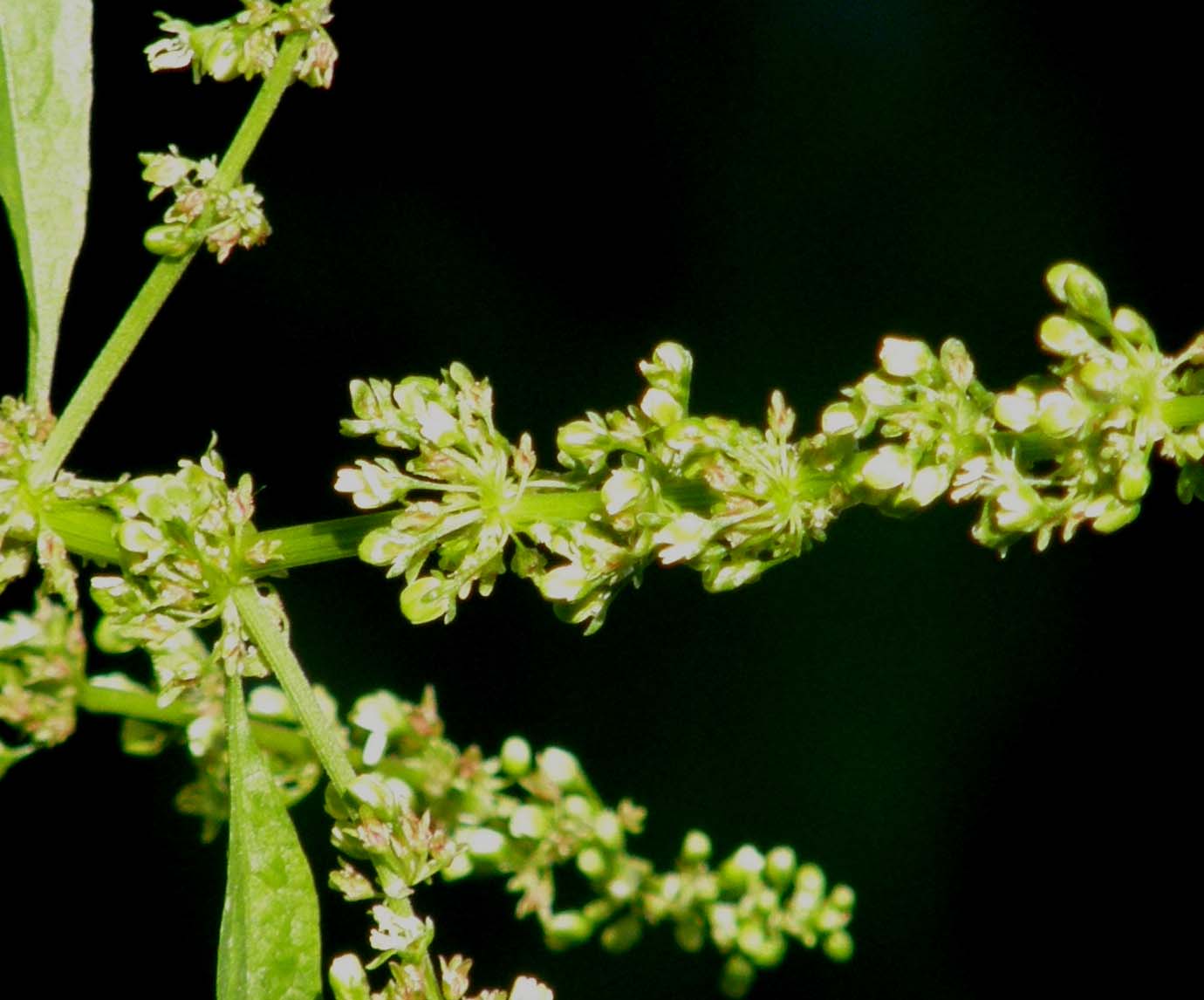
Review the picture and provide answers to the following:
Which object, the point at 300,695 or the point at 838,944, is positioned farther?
the point at 838,944

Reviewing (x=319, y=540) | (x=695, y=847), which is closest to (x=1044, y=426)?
(x=319, y=540)

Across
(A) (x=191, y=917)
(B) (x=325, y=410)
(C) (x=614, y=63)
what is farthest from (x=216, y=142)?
(A) (x=191, y=917)

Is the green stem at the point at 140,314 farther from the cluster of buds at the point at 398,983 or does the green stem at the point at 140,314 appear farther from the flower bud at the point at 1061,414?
the flower bud at the point at 1061,414

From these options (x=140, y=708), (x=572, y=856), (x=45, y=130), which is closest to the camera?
(x=45, y=130)

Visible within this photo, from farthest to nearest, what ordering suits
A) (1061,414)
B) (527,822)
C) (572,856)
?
(572,856) < (527,822) < (1061,414)

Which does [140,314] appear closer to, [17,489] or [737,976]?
[17,489]

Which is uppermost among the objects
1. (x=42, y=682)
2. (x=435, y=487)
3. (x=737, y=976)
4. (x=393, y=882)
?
(x=435, y=487)
